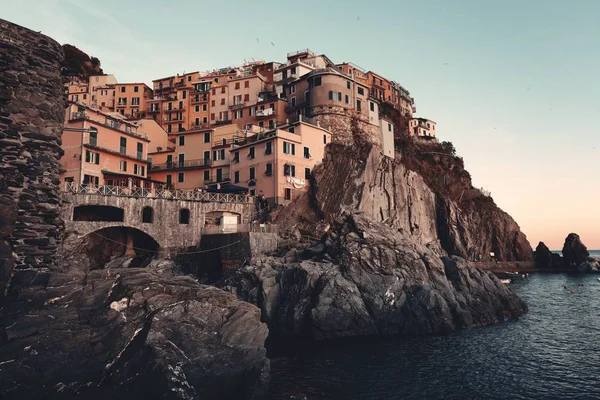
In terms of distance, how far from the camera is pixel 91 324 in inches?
547

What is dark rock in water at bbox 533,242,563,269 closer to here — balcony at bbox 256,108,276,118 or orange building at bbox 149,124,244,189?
balcony at bbox 256,108,276,118

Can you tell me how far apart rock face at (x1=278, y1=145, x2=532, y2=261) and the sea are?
18831mm

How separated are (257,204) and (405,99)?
72507 millimetres

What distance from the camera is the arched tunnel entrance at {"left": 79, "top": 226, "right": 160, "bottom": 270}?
49.2 meters

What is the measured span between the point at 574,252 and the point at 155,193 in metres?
102

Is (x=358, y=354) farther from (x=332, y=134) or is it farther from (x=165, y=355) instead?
(x=332, y=134)

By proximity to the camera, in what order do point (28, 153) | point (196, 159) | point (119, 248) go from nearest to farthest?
1. point (28, 153)
2. point (119, 248)
3. point (196, 159)

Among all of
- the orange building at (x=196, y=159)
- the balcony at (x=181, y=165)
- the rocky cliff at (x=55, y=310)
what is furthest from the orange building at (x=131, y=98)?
the rocky cliff at (x=55, y=310)

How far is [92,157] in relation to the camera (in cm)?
5494

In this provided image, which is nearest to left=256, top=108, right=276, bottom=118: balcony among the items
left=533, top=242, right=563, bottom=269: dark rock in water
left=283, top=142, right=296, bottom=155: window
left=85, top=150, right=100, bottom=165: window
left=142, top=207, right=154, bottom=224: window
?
left=283, top=142, right=296, bottom=155: window

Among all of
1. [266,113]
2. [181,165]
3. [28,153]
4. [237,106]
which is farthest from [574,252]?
[28,153]

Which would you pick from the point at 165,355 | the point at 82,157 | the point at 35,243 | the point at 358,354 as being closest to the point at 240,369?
the point at 165,355

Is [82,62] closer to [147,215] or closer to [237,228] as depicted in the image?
[147,215]

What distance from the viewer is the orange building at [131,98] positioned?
102812mm
